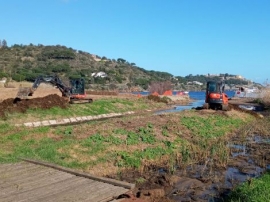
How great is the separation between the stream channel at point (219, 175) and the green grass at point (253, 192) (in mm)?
354

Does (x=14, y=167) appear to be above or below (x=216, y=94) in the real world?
below

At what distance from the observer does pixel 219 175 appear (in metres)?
12.6

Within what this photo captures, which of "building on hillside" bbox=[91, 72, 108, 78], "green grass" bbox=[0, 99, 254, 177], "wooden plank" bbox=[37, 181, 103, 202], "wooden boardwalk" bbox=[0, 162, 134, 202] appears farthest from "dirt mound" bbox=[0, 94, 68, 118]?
"building on hillside" bbox=[91, 72, 108, 78]

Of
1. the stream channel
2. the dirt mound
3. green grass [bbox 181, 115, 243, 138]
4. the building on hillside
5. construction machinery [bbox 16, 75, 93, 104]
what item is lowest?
the stream channel

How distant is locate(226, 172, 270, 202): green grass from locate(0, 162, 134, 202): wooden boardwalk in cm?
289

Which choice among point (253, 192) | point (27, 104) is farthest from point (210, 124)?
point (253, 192)

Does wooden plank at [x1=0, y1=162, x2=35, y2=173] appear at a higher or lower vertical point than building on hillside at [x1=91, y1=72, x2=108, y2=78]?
lower

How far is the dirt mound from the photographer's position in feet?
82.1

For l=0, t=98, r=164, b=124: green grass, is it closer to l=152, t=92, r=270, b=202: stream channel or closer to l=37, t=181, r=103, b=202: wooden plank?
l=152, t=92, r=270, b=202: stream channel

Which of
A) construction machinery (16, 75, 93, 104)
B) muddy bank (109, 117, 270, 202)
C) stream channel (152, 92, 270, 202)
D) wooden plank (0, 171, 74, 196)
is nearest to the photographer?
wooden plank (0, 171, 74, 196)

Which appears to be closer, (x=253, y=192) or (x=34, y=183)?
(x=253, y=192)

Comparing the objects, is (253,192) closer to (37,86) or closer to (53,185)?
(53,185)

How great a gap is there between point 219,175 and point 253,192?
3.60 meters

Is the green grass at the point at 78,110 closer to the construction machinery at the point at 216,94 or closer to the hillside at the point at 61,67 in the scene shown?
the construction machinery at the point at 216,94
